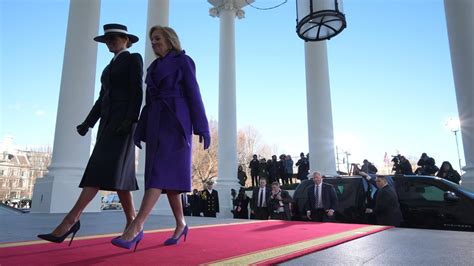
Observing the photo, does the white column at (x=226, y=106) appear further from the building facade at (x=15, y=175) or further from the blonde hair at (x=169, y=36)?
the building facade at (x=15, y=175)

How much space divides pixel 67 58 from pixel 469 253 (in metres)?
10.3

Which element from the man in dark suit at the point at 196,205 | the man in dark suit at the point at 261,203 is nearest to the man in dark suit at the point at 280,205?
the man in dark suit at the point at 261,203

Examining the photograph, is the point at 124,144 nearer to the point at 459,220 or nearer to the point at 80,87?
the point at 80,87

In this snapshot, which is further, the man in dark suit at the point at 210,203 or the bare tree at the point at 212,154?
the bare tree at the point at 212,154

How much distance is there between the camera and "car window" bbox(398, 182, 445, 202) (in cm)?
859

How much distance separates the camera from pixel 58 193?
887cm

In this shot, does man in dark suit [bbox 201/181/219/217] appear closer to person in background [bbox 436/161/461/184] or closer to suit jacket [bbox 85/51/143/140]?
person in background [bbox 436/161/461/184]

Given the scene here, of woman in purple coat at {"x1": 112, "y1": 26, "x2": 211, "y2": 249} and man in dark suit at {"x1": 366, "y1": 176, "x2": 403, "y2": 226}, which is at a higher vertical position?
woman in purple coat at {"x1": 112, "y1": 26, "x2": 211, "y2": 249}

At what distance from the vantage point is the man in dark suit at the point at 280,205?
10547 mm

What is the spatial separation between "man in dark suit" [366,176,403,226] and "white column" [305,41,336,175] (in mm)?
5774

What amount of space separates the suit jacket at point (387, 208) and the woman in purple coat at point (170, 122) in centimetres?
607

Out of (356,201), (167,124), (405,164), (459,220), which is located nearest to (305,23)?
(356,201)

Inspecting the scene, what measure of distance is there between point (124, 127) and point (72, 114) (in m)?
7.29

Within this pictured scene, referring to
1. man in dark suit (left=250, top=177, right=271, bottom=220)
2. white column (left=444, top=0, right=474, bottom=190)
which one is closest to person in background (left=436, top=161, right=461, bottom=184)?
white column (left=444, top=0, right=474, bottom=190)
